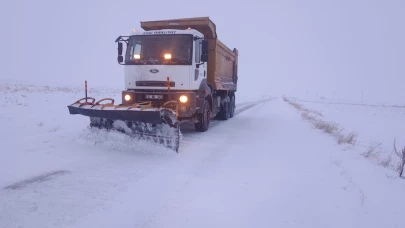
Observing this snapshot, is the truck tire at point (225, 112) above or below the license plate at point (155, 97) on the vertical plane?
below

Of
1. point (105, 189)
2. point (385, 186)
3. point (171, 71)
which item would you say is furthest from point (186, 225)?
point (171, 71)

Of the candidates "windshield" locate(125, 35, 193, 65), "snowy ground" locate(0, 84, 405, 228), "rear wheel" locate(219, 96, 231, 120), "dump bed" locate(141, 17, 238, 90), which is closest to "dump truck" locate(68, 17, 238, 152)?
"windshield" locate(125, 35, 193, 65)

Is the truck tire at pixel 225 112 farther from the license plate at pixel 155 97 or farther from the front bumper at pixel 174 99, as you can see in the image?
the license plate at pixel 155 97

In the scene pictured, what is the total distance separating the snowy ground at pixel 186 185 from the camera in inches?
139

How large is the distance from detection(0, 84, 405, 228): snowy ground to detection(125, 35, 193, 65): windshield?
2489mm

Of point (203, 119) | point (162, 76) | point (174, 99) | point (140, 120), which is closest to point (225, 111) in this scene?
point (203, 119)

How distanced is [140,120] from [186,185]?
2339 millimetres

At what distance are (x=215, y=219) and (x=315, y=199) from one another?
170cm

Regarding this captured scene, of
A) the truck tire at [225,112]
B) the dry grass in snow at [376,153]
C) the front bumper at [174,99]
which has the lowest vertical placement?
the dry grass in snow at [376,153]

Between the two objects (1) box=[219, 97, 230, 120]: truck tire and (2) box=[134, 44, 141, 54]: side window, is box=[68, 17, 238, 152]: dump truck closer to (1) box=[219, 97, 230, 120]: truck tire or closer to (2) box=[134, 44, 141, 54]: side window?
(2) box=[134, 44, 141, 54]: side window

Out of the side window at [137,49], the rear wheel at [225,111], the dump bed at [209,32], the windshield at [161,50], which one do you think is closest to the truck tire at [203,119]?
the dump bed at [209,32]

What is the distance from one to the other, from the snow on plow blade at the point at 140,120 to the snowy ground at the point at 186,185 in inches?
10.3

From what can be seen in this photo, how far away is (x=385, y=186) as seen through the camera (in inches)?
197

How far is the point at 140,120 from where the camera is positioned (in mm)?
6355
